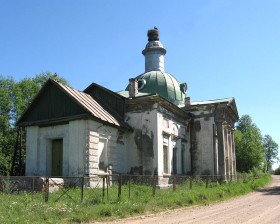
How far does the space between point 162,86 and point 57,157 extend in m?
11.4

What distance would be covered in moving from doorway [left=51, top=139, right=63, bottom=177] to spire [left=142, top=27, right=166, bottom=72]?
1491 centimetres

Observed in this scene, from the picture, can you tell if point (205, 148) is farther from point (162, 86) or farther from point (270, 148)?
point (270, 148)

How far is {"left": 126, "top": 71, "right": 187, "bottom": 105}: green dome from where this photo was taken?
26.9 meters

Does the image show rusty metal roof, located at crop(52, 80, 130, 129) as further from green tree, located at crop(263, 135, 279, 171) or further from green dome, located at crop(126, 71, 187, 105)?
green tree, located at crop(263, 135, 279, 171)

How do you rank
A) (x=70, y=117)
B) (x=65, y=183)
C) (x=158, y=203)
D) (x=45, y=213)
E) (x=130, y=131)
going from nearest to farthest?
(x=45, y=213) < (x=158, y=203) < (x=65, y=183) < (x=70, y=117) < (x=130, y=131)

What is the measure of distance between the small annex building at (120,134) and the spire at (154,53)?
7.12 m

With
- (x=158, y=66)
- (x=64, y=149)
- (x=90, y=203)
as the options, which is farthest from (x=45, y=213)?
(x=158, y=66)

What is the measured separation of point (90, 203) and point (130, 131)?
9.04m

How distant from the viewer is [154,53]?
31.9 m

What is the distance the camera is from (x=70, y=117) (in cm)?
1756

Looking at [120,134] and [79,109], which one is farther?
[120,134]

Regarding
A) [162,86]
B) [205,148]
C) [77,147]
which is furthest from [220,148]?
[77,147]

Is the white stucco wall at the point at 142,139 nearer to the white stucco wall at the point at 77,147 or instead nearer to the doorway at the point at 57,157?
the white stucco wall at the point at 77,147

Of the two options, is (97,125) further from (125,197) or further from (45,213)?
(45,213)
